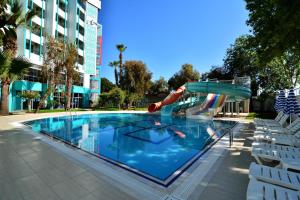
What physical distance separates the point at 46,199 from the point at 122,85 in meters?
29.6

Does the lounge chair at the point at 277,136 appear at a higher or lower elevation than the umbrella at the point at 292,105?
lower

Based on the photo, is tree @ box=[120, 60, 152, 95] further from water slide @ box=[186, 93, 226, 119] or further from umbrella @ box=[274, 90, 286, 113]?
umbrella @ box=[274, 90, 286, 113]

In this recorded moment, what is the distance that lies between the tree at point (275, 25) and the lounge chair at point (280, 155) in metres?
3.59

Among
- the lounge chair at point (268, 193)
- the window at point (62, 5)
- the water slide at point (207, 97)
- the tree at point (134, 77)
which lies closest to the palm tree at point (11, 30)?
the lounge chair at point (268, 193)

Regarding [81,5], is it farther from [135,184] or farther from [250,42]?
[135,184]

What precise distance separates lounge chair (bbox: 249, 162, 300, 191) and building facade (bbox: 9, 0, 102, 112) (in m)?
24.1

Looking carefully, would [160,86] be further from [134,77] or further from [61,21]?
[61,21]

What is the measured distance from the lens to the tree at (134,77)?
31906mm

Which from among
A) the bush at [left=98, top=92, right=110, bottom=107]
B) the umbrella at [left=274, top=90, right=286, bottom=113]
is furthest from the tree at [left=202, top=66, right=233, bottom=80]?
the umbrella at [left=274, top=90, right=286, bottom=113]

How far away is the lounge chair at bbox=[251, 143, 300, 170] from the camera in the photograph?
148 inches

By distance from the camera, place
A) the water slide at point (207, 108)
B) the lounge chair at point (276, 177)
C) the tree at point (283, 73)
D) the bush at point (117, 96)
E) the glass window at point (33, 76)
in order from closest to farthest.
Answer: the lounge chair at point (276, 177) < the water slide at point (207, 108) < the tree at point (283, 73) < the glass window at point (33, 76) < the bush at point (117, 96)

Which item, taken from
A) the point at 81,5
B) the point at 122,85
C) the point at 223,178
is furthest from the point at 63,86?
the point at 223,178

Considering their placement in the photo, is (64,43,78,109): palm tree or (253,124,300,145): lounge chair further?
(64,43,78,109): palm tree

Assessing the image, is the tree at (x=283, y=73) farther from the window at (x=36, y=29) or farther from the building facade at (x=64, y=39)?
the window at (x=36, y=29)
